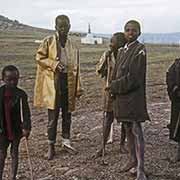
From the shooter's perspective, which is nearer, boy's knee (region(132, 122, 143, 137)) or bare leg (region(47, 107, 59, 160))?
boy's knee (region(132, 122, 143, 137))

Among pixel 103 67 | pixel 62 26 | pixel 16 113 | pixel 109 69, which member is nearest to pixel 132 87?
pixel 16 113

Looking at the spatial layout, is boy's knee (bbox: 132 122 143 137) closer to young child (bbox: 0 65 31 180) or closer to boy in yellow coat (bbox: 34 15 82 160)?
young child (bbox: 0 65 31 180)

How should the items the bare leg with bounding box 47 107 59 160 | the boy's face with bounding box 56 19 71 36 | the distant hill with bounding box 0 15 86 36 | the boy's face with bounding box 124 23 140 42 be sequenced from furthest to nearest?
1. the distant hill with bounding box 0 15 86 36
2. the bare leg with bounding box 47 107 59 160
3. the boy's face with bounding box 56 19 71 36
4. the boy's face with bounding box 124 23 140 42

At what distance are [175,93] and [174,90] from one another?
6 centimetres

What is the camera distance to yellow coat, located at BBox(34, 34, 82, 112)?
7547 mm

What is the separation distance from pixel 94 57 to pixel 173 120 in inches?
832

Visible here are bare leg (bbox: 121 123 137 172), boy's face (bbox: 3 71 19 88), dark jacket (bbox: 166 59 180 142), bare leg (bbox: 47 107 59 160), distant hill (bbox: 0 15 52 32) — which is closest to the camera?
boy's face (bbox: 3 71 19 88)

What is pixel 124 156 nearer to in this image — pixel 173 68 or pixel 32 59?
pixel 173 68

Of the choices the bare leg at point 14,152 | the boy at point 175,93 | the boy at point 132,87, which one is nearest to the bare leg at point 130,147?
the boy at point 132,87

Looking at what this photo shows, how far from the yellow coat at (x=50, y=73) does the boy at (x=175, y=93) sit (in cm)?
134

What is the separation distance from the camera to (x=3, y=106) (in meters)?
6.07

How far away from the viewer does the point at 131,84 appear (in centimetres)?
604

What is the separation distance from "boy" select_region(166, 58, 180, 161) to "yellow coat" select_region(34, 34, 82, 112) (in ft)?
4.40

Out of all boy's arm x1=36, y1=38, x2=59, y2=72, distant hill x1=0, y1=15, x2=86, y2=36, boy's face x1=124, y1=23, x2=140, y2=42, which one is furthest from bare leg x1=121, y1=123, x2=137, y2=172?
distant hill x1=0, y1=15, x2=86, y2=36
